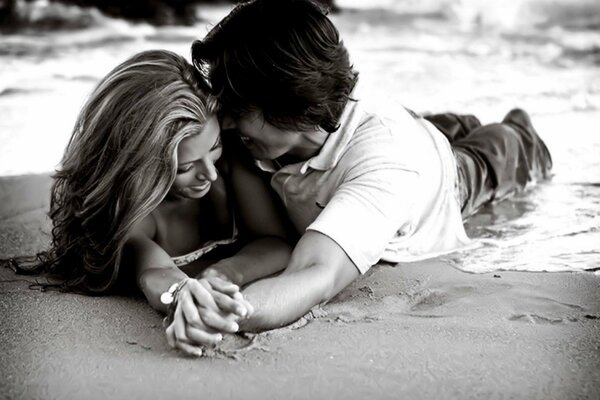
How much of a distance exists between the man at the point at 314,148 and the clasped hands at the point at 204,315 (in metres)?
0.10

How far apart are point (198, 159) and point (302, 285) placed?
462mm

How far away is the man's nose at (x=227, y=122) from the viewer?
1.94m

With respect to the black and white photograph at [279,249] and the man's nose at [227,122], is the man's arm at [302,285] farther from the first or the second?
the man's nose at [227,122]

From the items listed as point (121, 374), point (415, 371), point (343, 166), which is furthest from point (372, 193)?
point (121, 374)

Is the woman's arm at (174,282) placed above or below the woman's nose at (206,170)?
below

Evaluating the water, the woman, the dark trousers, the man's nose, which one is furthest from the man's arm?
the dark trousers

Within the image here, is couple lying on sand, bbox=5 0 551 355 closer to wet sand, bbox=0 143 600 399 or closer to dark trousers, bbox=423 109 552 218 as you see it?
wet sand, bbox=0 143 600 399

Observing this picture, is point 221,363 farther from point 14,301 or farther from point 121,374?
point 14,301

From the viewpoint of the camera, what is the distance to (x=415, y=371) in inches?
55.6

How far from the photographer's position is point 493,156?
2.97 metres

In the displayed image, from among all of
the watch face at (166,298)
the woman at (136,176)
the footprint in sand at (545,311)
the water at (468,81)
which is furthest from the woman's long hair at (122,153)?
the footprint in sand at (545,311)

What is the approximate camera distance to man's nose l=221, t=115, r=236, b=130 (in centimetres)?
194

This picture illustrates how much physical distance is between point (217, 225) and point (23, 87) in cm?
314

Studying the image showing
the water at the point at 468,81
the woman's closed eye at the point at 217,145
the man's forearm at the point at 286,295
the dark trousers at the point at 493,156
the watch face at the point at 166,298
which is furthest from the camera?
the dark trousers at the point at 493,156
